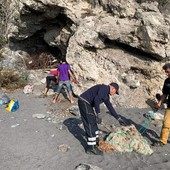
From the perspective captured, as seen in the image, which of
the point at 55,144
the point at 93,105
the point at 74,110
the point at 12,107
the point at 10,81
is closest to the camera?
the point at 93,105

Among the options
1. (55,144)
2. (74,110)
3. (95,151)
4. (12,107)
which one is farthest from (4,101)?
(95,151)

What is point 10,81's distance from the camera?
12250mm

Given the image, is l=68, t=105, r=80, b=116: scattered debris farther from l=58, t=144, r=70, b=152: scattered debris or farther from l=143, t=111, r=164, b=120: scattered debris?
l=58, t=144, r=70, b=152: scattered debris

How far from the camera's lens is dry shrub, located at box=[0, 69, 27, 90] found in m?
12.1

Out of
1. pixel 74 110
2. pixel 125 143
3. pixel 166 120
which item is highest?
pixel 166 120

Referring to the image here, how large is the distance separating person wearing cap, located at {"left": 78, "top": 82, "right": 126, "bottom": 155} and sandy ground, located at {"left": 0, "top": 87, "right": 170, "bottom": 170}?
319 millimetres

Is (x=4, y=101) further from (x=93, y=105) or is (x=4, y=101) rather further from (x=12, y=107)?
(x=93, y=105)

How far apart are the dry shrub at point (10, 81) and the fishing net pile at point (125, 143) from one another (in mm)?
6254

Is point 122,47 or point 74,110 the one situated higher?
point 122,47

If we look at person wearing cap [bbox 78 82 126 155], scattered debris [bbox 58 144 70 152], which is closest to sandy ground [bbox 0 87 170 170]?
scattered debris [bbox 58 144 70 152]

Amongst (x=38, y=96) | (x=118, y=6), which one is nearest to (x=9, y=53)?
(x=38, y=96)

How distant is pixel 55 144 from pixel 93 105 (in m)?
1.47

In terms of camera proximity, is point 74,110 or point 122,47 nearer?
point 74,110

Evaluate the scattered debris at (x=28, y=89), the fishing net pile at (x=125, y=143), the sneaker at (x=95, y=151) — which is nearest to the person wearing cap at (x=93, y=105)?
the sneaker at (x=95, y=151)
